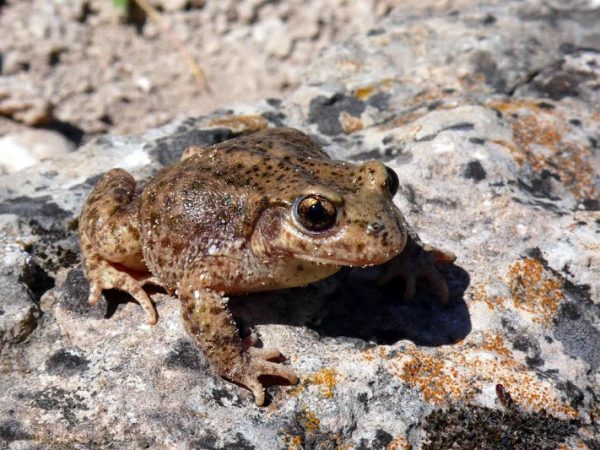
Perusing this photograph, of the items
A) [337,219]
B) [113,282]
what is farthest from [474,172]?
[113,282]

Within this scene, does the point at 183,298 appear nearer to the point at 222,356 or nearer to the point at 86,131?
the point at 222,356

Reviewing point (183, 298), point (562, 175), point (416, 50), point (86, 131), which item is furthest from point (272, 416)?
point (86, 131)

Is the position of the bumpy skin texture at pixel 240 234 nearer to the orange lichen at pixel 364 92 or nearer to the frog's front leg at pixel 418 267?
the frog's front leg at pixel 418 267

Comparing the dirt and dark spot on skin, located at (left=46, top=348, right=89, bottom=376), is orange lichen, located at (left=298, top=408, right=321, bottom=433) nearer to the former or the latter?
dark spot on skin, located at (left=46, top=348, right=89, bottom=376)

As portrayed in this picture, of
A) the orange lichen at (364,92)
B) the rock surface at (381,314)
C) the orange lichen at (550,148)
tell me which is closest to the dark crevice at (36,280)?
the rock surface at (381,314)

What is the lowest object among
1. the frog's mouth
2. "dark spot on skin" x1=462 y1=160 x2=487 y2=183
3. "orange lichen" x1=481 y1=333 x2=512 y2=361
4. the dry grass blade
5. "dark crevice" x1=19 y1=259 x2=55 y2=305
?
the dry grass blade

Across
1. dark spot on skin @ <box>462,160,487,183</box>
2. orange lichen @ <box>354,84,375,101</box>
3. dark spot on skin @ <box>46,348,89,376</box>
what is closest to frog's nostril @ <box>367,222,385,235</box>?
dark spot on skin @ <box>462,160,487,183</box>
